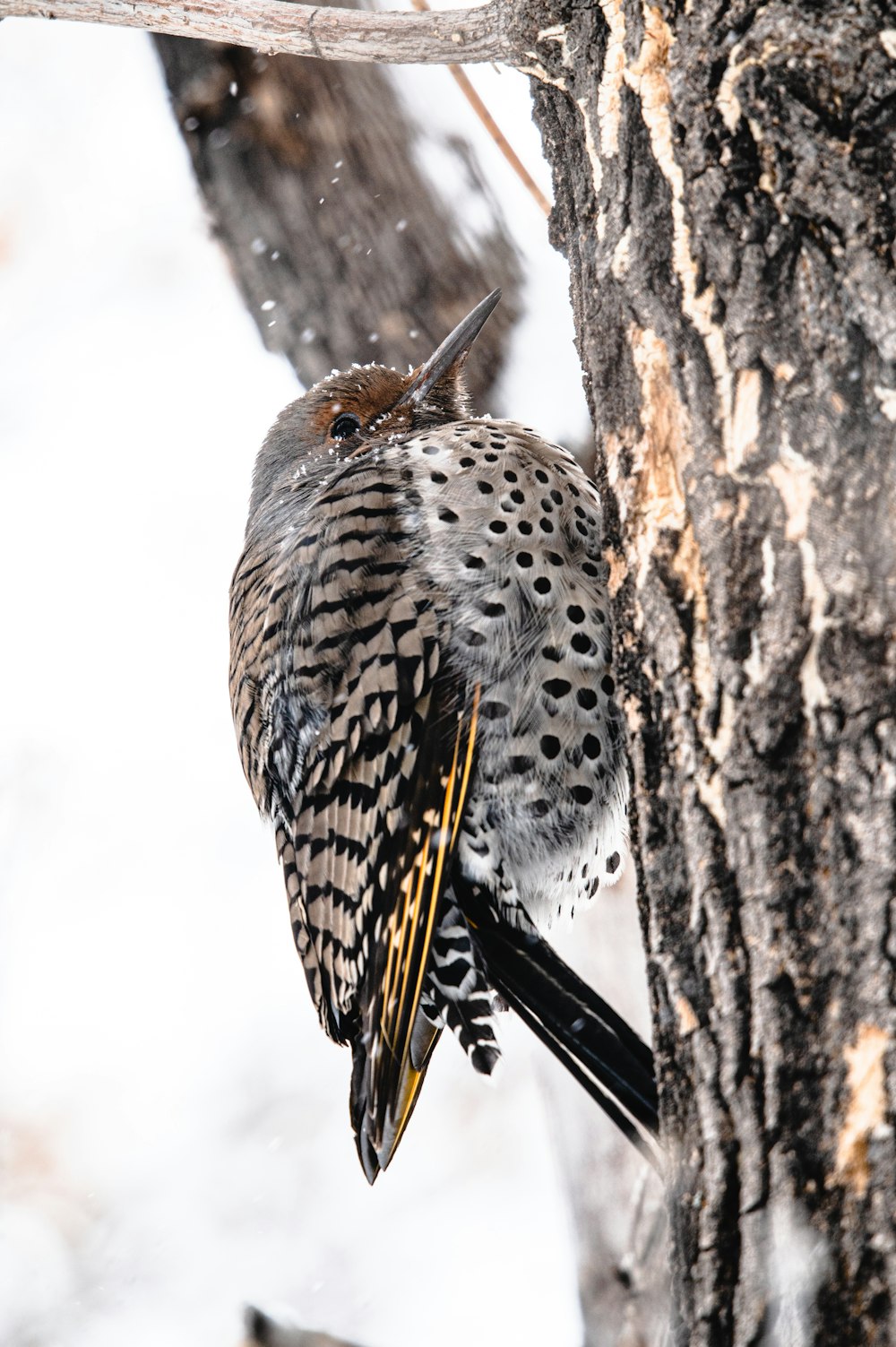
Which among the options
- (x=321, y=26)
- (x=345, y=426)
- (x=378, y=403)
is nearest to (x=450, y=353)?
(x=378, y=403)

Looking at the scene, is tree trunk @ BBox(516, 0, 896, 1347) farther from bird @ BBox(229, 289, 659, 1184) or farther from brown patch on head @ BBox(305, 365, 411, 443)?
brown patch on head @ BBox(305, 365, 411, 443)

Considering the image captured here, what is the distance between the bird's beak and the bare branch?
3.33 ft

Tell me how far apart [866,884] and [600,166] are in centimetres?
100

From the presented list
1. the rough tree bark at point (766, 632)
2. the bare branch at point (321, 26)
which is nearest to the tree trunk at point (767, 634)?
the rough tree bark at point (766, 632)

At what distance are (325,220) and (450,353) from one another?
598 mm

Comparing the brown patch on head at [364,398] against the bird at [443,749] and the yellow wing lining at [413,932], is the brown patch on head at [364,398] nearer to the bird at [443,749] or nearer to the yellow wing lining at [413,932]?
the bird at [443,749]

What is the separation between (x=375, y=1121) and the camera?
7.14 feet

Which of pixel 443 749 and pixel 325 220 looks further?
pixel 325 220

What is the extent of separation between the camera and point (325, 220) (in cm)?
324

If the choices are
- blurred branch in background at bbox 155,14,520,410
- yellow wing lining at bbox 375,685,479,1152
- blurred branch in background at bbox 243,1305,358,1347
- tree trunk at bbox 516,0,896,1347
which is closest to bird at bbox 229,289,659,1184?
yellow wing lining at bbox 375,685,479,1152

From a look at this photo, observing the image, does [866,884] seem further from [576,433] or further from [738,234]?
[576,433]

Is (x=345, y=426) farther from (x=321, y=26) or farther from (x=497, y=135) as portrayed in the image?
(x=321, y=26)

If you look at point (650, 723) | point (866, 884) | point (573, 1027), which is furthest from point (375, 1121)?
point (866, 884)

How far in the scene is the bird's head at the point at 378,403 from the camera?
3.00 meters
